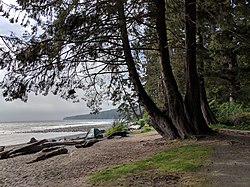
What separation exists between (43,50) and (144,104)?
15.2 ft

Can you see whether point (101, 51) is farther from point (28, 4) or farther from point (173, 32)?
point (173, 32)

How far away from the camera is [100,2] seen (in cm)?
981

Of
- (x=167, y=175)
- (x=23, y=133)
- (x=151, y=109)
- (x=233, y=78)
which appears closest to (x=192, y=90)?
(x=151, y=109)

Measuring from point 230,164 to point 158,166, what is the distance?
1598mm

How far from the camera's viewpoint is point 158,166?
816 centimetres

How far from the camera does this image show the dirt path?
6.41 m

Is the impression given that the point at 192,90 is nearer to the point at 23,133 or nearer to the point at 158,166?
the point at 158,166

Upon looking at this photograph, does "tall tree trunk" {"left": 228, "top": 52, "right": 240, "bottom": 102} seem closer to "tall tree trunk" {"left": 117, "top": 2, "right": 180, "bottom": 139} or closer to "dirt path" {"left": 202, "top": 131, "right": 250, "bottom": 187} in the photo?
"tall tree trunk" {"left": 117, "top": 2, "right": 180, "bottom": 139}

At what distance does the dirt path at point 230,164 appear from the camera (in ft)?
21.0

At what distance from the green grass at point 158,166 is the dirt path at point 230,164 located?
361mm

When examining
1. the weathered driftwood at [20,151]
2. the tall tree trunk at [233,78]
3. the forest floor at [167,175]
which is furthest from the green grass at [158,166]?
the tall tree trunk at [233,78]

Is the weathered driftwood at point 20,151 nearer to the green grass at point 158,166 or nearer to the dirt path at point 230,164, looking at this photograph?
the green grass at point 158,166

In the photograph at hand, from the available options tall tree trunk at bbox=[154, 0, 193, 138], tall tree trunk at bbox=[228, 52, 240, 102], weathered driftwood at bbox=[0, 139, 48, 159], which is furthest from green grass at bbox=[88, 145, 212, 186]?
tall tree trunk at bbox=[228, 52, 240, 102]

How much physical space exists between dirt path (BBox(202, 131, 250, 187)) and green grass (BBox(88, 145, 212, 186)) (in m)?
0.36
